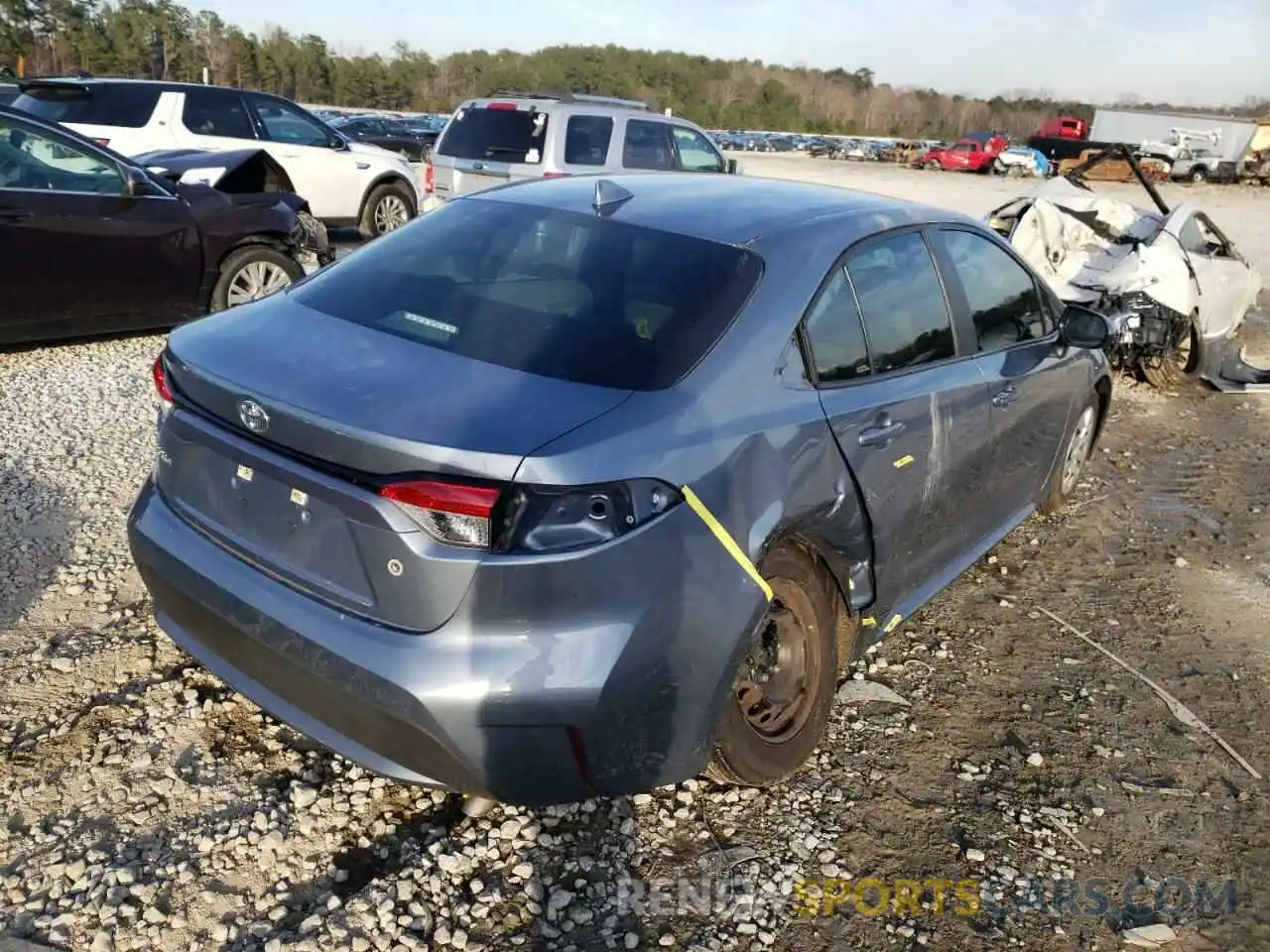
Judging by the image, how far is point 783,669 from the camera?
288 cm

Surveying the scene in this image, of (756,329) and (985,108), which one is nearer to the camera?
(756,329)

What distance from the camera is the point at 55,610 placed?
3553 mm

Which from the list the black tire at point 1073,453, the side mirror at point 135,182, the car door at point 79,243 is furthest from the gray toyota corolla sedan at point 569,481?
the side mirror at point 135,182

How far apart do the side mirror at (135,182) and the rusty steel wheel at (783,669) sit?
568 centimetres

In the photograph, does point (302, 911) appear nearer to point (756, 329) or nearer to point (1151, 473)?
point (756, 329)

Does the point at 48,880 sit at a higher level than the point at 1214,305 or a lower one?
lower

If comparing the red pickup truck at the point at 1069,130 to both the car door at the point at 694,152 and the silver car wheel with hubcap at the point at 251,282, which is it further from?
the silver car wheel with hubcap at the point at 251,282

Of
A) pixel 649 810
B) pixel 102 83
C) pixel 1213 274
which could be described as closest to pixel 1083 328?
pixel 649 810

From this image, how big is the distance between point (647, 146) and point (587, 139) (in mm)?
819

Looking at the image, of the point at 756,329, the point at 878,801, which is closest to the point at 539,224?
the point at 756,329

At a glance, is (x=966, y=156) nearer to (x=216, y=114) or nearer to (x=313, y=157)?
(x=313, y=157)

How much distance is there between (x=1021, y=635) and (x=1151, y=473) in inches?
118

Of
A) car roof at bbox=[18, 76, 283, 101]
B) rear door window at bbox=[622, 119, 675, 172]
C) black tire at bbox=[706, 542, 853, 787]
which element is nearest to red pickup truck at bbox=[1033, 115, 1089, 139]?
rear door window at bbox=[622, 119, 675, 172]

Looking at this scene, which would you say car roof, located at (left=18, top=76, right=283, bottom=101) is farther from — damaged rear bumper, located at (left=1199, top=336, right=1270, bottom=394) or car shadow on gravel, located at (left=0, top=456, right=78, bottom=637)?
damaged rear bumper, located at (left=1199, top=336, right=1270, bottom=394)
